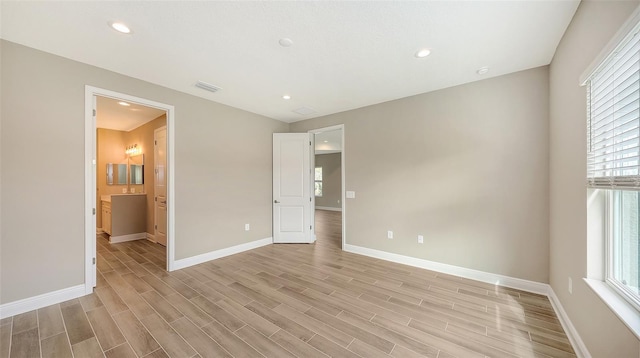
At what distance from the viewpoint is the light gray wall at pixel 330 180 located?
1016 cm

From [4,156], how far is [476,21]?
14.8ft

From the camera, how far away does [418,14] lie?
5.93 feet

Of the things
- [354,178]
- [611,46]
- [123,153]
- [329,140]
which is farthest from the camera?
[329,140]

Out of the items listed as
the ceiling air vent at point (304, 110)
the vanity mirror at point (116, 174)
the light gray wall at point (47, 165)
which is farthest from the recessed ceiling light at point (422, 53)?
the vanity mirror at point (116, 174)

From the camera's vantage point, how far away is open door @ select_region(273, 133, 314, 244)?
4758 mm

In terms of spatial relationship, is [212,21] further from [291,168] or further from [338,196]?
[338,196]

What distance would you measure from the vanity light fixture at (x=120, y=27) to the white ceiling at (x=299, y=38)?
45 millimetres

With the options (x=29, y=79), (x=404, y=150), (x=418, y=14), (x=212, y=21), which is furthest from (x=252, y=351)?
(x=29, y=79)

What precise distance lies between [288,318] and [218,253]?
7.34 feet

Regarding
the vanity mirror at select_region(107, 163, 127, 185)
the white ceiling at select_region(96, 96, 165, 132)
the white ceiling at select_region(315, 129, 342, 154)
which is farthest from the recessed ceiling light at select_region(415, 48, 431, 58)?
the vanity mirror at select_region(107, 163, 127, 185)

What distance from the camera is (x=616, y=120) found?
1.35 m

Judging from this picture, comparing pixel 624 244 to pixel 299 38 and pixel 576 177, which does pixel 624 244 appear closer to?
pixel 576 177

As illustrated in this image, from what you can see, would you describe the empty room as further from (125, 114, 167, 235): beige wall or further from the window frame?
(125, 114, 167, 235): beige wall

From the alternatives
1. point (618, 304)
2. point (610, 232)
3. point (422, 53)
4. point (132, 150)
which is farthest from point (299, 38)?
point (132, 150)
